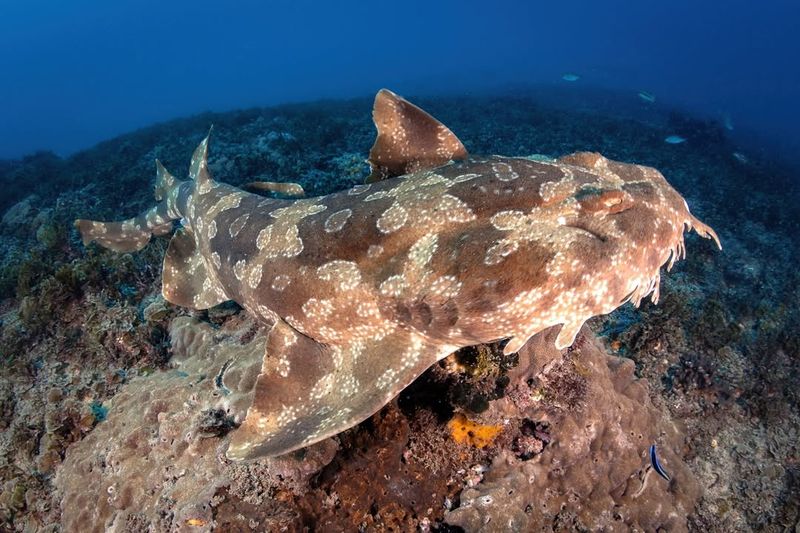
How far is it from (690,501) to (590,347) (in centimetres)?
212

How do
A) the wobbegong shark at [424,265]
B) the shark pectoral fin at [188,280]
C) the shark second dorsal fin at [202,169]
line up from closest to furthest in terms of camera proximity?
the wobbegong shark at [424,265] < the shark pectoral fin at [188,280] < the shark second dorsal fin at [202,169]

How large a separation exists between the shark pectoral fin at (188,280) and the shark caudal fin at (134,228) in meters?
2.15

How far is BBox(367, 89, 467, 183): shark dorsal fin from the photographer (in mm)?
4551

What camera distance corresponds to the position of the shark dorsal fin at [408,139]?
14.9 ft

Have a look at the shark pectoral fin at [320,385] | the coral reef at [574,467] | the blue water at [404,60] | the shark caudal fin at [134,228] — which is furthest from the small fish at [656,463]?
the blue water at [404,60]

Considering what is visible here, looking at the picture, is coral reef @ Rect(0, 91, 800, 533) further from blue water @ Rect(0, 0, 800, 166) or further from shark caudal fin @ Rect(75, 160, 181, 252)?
blue water @ Rect(0, 0, 800, 166)

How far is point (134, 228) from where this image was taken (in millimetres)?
8094

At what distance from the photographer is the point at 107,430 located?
501cm

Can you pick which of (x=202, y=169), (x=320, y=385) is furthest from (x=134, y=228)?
(x=320, y=385)

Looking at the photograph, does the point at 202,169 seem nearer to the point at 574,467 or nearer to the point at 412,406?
the point at 412,406

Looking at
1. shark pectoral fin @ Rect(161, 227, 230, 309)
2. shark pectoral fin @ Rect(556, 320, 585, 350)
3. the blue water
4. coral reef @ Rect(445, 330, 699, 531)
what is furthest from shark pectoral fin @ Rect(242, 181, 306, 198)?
the blue water

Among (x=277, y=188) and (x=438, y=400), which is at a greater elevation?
(x=277, y=188)

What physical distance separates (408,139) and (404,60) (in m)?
128

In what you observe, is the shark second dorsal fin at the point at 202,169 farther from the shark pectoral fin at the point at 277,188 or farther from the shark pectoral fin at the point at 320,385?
the shark pectoral fin at the point at 320,385
